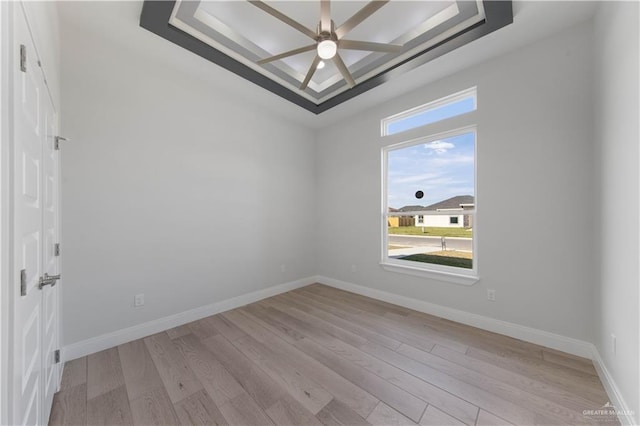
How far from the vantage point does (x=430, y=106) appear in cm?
315

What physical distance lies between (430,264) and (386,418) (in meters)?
2.11

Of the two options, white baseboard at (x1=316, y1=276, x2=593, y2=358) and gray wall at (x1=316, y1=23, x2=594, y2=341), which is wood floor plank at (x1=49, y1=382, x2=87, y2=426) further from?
gray wall at (x1=316, y1=23, x2=594, y2=341)

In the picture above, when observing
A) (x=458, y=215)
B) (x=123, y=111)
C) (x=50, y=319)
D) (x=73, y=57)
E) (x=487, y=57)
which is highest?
(x=487, y=57)

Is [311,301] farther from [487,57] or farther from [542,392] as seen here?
[487,57]

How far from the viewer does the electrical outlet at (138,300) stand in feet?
8.20

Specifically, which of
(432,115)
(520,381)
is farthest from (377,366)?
(432,115)

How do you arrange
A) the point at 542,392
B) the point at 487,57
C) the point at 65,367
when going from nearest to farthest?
the point at 542,392
the point at 65,367
the point at 487,57

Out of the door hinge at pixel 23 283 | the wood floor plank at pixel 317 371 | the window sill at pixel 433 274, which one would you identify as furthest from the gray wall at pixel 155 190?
the window sill at pixel 433 274

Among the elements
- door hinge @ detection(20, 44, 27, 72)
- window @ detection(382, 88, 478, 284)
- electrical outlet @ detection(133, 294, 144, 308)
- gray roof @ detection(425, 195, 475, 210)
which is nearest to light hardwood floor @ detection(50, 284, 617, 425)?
electrical outlet @ detection(133, 294, 144, 308)

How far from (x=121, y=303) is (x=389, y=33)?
13.1 ft

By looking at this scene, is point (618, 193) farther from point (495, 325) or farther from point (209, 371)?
point (209, 371)

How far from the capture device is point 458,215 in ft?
9.68

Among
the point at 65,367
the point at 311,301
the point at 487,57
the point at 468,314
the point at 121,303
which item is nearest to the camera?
the point at 65,367

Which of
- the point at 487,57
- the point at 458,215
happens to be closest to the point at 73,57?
the point at 487,57
